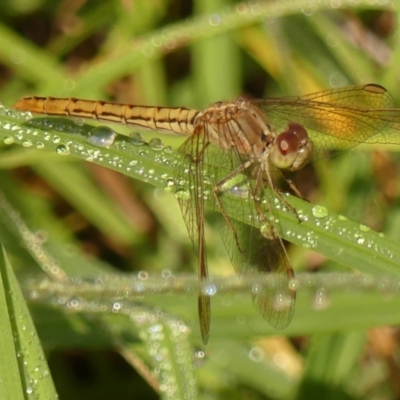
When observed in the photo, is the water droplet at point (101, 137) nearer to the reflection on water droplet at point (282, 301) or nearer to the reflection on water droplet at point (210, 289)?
the reflection on water droplet at point (210, 289)

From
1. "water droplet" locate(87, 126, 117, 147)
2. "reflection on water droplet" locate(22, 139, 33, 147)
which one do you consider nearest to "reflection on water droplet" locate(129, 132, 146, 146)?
"water droplet" locate(87, 126, 117, 147)

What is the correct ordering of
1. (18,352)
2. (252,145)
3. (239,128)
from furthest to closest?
(239,128) → (252,145) → (18,352)

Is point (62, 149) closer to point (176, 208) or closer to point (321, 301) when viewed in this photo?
point (321, 301)

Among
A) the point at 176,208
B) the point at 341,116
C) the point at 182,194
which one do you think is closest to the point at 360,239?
the point at 182,194

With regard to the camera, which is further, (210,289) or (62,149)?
(62,149)

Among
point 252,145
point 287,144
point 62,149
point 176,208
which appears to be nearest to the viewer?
point 62,149

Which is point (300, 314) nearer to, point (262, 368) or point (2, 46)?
point (262, 368)

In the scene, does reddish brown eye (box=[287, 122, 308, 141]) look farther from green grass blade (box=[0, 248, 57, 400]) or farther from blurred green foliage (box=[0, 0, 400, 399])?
green grass blade (box=[0, 248, 57, 400])
